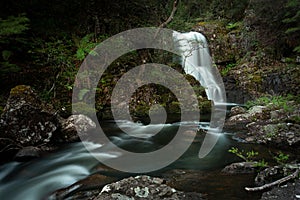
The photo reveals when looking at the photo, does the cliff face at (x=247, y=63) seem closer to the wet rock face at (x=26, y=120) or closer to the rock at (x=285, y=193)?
the rock at (x=285, y=193)

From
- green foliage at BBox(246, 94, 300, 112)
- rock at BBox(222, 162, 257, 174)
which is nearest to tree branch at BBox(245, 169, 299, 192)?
rock at BBox(222, 162, 257, 174)

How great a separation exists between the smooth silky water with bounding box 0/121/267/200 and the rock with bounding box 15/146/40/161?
117 mm

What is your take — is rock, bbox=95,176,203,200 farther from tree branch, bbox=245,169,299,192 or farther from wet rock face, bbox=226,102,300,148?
wet rock face, bbox=226,102,300,148

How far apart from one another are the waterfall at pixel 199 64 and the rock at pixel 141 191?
872 cm

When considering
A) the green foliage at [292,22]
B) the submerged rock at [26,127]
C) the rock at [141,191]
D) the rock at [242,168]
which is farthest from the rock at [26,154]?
the green foliage at [292,22]

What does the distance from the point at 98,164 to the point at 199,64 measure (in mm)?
9463

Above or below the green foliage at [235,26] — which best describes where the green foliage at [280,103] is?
below

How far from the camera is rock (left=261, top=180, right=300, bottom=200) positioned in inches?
114

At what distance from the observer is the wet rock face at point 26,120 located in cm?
527

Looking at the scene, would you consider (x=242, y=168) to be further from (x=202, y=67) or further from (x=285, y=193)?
(x=202, y=67)

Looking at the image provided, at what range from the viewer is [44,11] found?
9.16 metres

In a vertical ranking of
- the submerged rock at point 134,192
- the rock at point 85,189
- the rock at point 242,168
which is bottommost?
the rock at point 242,168

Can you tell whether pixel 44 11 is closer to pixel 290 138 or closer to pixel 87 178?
pixel 87 178

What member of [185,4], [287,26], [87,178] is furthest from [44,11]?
[185,4]
